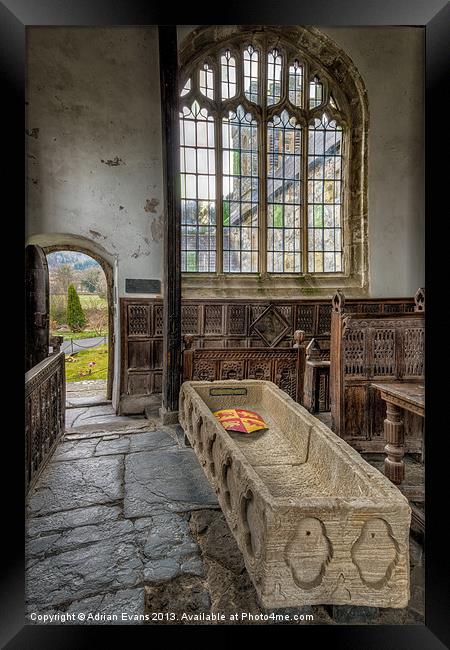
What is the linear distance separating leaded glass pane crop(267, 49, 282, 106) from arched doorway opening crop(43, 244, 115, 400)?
4.05 metres

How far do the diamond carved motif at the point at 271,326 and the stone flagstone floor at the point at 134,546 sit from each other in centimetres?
294

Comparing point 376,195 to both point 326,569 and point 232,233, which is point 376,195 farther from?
point 326,569

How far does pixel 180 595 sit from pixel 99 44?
251 inches

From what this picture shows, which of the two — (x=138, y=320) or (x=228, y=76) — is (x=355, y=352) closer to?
(x=138, y=320)

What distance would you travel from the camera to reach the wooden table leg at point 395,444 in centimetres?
280

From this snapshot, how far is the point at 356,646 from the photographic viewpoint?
1212 millimetres

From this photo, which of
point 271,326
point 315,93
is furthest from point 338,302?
point 315,93

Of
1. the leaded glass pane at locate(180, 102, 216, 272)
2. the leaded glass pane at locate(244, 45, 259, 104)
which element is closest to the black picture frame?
the leaded glass pane at locate(180, 102, 216, 272)

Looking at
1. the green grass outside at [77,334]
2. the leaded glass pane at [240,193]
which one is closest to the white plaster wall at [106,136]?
the green grass outside at [77,334]

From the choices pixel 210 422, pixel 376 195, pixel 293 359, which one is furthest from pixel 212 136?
pixel 210 422

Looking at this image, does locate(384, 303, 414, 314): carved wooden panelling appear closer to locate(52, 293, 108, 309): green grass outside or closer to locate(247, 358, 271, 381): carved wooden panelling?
locate(247, 358, 271, 381): carved wooden panelling

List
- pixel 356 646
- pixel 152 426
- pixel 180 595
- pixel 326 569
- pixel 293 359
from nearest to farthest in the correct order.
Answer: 1. pixel 356 646
2. pixel 326 569
3. pixel 180 595
4. pixel 152 426
5. pixel 293 359

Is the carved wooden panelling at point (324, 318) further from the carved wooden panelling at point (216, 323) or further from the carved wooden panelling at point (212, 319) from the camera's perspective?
the carved wooden panelling at point (212, 319)

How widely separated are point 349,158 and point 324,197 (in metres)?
0.75
